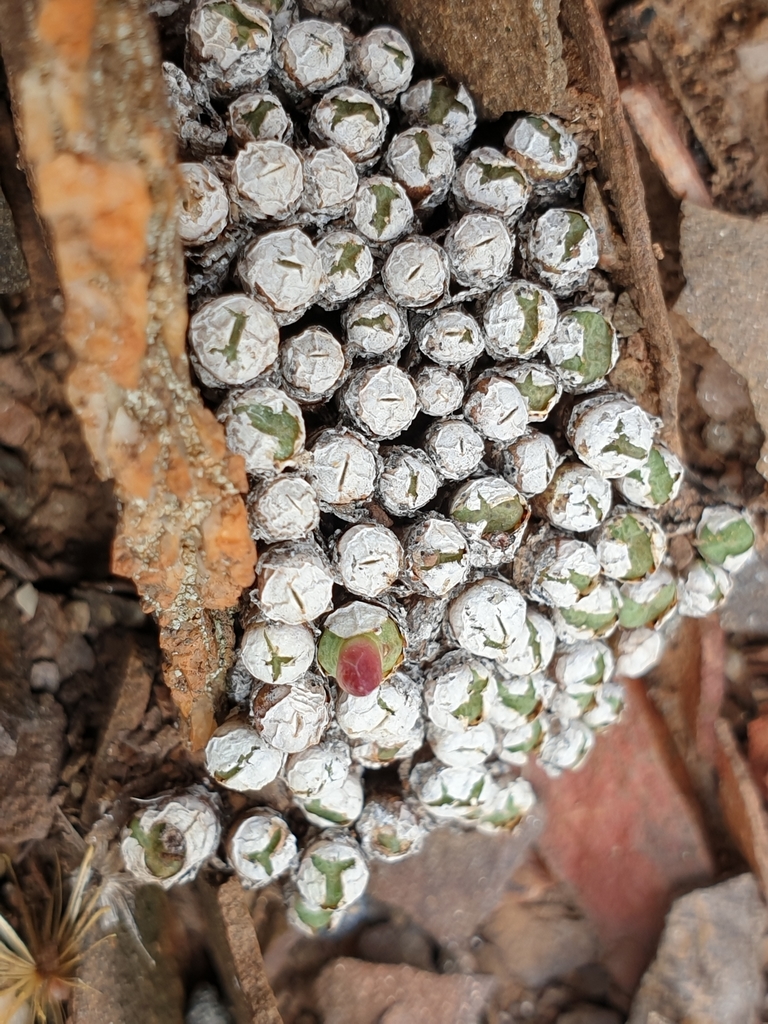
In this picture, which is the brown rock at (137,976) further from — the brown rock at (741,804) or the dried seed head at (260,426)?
the brown rock at (741,804)

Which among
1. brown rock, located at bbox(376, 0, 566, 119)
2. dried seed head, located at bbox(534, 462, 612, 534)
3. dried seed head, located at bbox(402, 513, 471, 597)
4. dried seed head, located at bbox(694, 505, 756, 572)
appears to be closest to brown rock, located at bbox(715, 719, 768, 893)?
dried seed head, located at bbox(694, 505, 756, 572)

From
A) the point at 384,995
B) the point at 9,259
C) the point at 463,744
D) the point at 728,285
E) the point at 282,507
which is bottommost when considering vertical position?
the point at 384,995

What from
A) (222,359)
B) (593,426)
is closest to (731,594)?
(593,426)

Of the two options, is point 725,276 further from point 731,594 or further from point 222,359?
point 222,359

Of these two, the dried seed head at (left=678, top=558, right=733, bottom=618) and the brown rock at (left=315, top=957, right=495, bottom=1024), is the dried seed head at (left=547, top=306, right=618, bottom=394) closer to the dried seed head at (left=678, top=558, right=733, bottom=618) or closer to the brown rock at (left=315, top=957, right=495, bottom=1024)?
the dried seed head at (left=678, top=558, right=733, bottom=618)

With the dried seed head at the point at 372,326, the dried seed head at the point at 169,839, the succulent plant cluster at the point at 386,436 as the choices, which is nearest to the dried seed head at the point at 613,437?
the succulent plant cluster at the point at 386,436

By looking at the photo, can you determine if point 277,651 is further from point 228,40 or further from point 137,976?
point 228,40

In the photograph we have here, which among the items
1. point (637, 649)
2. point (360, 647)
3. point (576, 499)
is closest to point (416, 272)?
point (576, 499)
